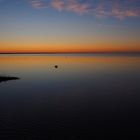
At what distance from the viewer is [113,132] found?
26.3 m

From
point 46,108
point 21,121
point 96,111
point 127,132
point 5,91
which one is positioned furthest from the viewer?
point 5,91

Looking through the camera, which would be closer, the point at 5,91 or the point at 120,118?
the point at 120,118

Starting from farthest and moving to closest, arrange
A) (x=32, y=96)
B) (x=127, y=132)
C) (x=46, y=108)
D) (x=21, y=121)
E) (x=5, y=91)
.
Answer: (x=5, y=91) < (x=32, y=96) < (x=46, y=108) < (x=21, y=121) < (x=127, y=132)

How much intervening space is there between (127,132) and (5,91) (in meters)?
32.0

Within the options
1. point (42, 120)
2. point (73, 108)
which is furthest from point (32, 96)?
point (42, 120)

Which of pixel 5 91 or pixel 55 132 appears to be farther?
pixel 5 91

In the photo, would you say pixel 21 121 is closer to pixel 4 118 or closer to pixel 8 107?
pixel 4 118

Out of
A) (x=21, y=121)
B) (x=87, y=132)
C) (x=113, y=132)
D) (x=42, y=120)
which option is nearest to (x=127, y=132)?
(x=113, y=132)

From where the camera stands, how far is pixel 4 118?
31578 millimetres

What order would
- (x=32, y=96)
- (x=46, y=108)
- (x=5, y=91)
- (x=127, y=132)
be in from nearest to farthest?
(x=127, y=132)
(x=46, y=108)
(x=32, y=96)
(x=5, y=91)

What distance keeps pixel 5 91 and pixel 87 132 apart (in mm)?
29164

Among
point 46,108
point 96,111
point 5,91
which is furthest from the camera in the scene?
point 5,91

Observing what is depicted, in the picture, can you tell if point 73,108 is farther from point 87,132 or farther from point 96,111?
point 87,132

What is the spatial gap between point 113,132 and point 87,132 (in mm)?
2909
